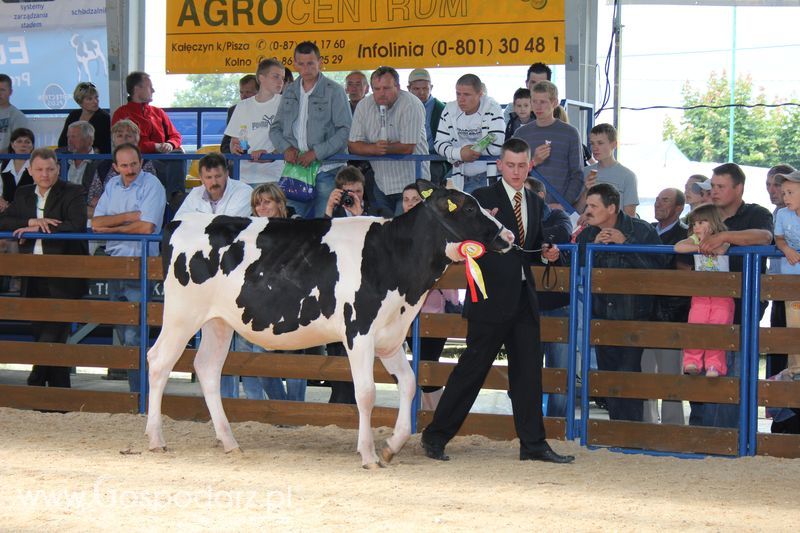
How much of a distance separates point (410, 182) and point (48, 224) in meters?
3.38

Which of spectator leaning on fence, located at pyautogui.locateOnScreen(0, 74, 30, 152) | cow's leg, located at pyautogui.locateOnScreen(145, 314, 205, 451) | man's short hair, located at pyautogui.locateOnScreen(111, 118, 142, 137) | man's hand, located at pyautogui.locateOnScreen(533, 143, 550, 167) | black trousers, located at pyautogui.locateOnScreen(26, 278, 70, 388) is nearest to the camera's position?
cow's leg, located at pyautogui.locateOnScreen(145, 314, 205, 451)

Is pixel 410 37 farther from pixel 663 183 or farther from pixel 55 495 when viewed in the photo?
pixel 663 183

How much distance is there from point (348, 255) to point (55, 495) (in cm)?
258

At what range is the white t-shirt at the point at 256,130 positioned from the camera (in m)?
11.1

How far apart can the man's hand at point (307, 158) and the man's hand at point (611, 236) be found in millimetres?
3224

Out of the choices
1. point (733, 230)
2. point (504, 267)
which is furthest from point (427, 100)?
point (504, 267)

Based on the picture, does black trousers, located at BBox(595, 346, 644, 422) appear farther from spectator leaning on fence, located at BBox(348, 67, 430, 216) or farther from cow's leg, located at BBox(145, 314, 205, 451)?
cow's leg, located at BBox(145, 314, 205, 451)

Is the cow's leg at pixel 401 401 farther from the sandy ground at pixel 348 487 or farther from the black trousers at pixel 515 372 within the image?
the black trousers at pixel 515 372

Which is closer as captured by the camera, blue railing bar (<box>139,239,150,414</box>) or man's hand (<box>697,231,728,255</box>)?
man's hand (<box>697,231,728,255</box>)

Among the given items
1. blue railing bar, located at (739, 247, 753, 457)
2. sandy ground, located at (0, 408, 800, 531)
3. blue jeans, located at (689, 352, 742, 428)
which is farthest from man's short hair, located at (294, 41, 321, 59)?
blue jeans, located at (689, 352, 742, 428)

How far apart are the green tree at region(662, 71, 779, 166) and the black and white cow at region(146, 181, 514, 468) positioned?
86.5 ft

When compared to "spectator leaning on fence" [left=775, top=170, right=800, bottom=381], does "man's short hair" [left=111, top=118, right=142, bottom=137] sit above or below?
above

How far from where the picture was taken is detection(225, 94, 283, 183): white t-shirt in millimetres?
11086

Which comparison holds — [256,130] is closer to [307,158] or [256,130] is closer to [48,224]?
[307,158]
